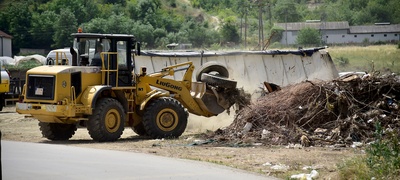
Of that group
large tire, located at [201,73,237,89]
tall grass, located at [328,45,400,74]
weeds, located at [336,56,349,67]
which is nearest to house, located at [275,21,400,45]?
tall grass, located at [328,45,400,74]

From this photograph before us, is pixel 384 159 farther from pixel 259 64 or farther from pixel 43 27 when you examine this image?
pixel 43 27

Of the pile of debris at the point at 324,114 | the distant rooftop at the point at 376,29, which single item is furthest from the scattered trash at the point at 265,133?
the distant rooftop at the point at 376,29

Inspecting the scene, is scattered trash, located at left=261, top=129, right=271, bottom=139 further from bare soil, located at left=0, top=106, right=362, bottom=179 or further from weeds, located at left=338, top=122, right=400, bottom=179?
weeds, located at left=338, top=122, right=400, bottom=179

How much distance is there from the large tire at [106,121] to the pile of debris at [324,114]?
2644 mm

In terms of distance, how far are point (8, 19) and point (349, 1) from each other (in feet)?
100

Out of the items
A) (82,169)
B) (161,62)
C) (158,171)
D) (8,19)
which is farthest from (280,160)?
(8,19)

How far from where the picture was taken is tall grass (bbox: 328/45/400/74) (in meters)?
46.8

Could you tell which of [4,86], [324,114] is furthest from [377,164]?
[4,86]

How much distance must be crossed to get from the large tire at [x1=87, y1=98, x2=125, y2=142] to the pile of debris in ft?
8.67

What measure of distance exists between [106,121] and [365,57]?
34243 mm

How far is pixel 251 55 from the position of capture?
34.9 m

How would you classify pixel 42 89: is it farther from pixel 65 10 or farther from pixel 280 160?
pixel 65 10

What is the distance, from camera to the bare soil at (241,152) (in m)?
16.5

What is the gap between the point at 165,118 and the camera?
23141mm
